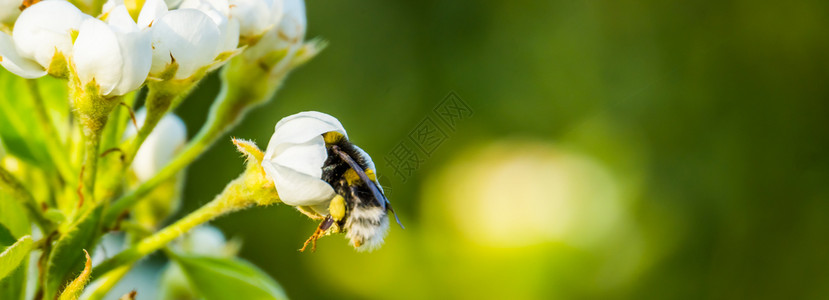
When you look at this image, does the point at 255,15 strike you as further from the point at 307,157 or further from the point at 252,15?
the point at 307,157

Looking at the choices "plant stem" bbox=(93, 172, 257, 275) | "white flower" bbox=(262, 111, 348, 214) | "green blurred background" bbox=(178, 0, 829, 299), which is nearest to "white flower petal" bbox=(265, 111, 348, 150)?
"white flower" bbox=(262, 111, 348, 214)

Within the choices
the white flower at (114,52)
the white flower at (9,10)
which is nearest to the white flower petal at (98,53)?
the white flower at (114,52)

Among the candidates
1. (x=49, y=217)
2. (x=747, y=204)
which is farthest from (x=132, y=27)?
(x=747, y=204)

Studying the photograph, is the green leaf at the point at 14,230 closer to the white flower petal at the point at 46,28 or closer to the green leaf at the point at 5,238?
the green leaf at the point at 5,238

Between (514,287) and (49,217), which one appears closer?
(49,217)

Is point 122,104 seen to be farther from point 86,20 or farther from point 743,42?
point 743,42

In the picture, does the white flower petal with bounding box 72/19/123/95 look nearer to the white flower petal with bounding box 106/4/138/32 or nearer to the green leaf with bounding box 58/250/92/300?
the white flower petal with bounding box 106/4/138/32

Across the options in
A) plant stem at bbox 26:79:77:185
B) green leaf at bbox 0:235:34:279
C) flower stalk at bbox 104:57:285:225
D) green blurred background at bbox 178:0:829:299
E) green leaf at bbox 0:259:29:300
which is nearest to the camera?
green leaf at bbox 0:235:34:279
